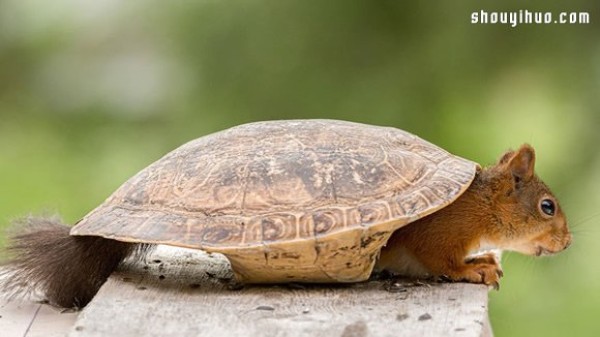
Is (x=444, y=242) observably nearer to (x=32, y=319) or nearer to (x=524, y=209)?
(x=524, y=209)

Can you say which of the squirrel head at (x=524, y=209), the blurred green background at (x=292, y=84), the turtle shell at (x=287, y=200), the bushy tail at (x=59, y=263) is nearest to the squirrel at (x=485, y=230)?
the squirrel head at (x=524, y=209)

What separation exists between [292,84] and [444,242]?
165 centimetres

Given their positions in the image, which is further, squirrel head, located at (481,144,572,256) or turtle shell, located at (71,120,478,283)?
squirrel head, located at (481,144,572,256)

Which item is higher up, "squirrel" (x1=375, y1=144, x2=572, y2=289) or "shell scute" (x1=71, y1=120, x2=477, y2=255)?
"shell scute" (x1=71, y1=120, x2=477, y2=255)

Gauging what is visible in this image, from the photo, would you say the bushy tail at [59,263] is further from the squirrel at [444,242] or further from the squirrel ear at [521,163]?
the squirrel ear at [521,163]

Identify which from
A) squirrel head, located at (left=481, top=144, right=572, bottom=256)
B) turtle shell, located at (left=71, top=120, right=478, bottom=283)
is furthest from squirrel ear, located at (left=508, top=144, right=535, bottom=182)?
turtle shell, located at (left=71, top=120, right=478, bottom=283)

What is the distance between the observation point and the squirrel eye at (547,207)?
116 inches

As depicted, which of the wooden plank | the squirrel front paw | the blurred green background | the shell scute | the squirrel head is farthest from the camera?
the blurred green background

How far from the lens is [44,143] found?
444 cm

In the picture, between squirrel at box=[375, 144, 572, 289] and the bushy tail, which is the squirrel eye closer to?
squirrel at box=[375, 144, 572, 289]

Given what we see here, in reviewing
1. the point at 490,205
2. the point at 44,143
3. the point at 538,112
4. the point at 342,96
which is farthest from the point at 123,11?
the point at 490,205

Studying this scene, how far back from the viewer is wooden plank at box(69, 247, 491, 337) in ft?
8.01

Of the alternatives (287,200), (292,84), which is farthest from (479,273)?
(292,84)

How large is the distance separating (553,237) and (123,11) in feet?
7.27
